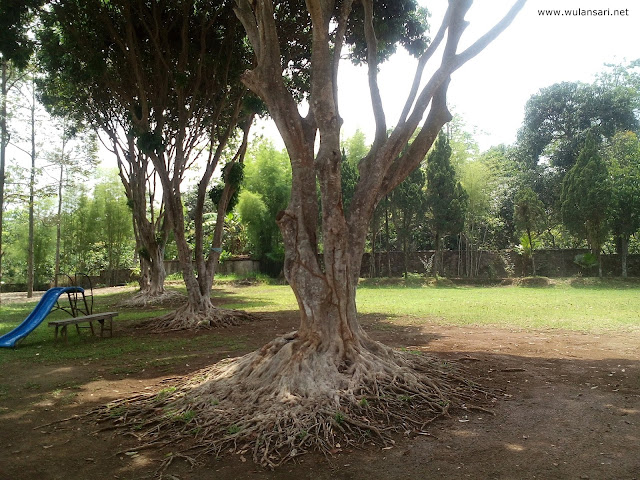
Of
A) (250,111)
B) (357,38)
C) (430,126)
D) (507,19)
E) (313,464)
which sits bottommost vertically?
(313,464)

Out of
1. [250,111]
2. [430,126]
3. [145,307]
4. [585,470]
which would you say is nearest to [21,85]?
[145,307]

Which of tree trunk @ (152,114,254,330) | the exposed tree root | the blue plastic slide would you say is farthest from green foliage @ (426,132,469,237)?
the blue plastic slide

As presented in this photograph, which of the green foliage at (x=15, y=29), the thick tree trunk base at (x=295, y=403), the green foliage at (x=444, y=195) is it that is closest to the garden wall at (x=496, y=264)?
the green foliage at (x=444, y=195)

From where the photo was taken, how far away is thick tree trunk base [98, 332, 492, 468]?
433 cm

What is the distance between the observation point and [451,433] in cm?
446

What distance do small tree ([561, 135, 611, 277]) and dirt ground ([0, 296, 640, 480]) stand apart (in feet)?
58.8

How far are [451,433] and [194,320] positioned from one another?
28.2 feet

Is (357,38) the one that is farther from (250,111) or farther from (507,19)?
(507,19)

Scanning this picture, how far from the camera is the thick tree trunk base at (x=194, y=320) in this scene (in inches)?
465

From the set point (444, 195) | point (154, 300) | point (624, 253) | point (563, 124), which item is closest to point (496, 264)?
point (444, 195)

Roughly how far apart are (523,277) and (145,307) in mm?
18278

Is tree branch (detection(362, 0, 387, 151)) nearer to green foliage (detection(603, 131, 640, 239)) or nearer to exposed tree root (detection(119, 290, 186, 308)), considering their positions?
exposed tree root (detection(119, 290, 186, 308))

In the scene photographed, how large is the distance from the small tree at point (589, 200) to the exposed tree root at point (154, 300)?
60.5ft

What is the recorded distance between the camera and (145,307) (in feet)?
56.0
